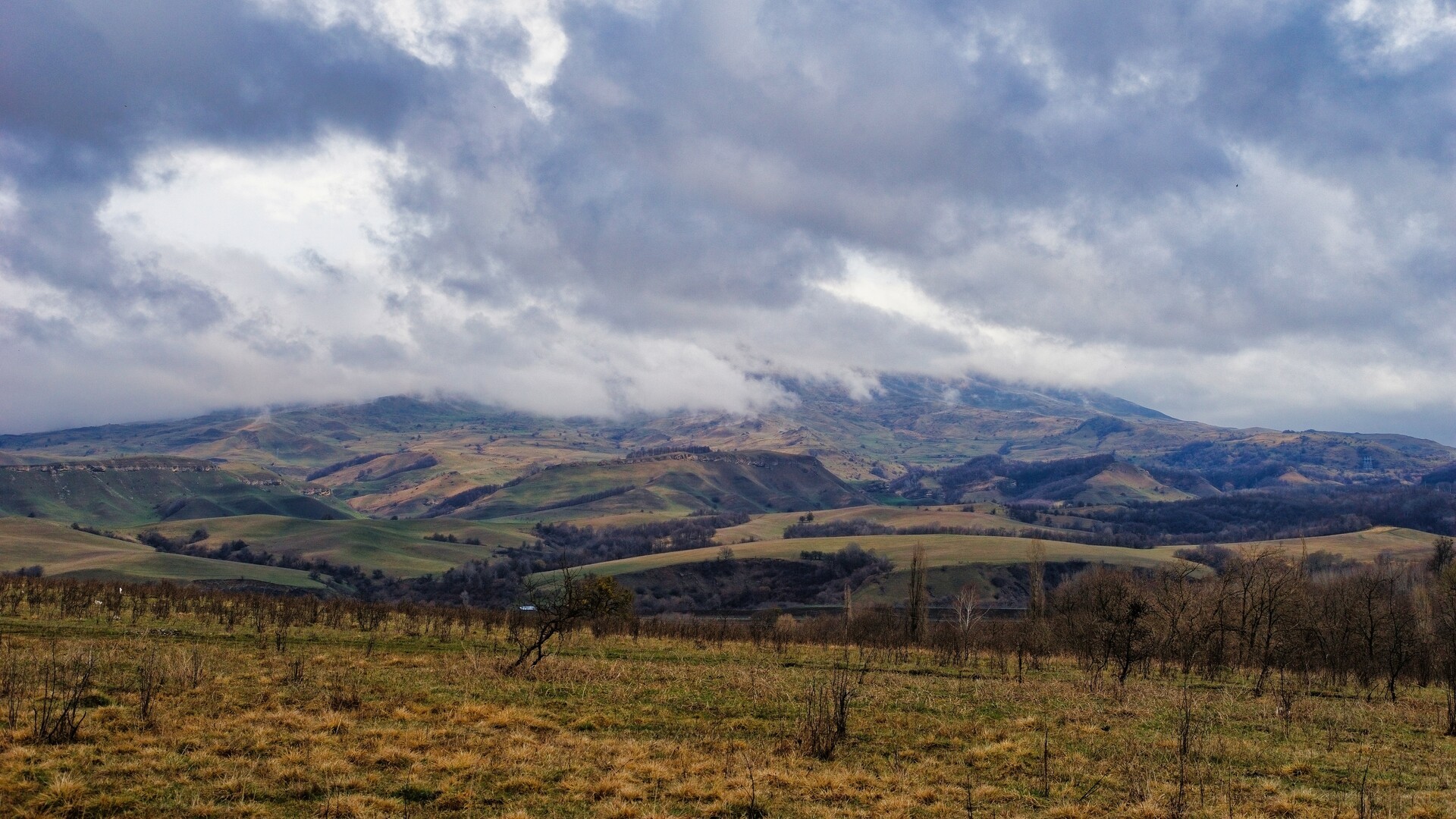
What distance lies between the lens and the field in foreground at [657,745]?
18.0 meters

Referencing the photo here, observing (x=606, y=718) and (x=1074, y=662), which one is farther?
(x=1074, y=662)

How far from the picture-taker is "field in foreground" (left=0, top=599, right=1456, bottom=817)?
17984 mm

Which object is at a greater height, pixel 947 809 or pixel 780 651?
pixel 947 809

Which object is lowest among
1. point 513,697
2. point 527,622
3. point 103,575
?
point 103,575

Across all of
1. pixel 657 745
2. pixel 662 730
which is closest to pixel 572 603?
pixel 662 730

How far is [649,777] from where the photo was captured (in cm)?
1983

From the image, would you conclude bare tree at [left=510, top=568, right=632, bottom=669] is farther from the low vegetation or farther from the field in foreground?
the field in foreground

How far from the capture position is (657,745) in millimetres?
23078

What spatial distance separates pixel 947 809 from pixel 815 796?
2782mm

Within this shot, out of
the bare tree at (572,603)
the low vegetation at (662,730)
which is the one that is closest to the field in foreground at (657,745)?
the low vegetation at (662,730)

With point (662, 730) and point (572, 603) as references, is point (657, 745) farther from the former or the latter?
point (572, 603)

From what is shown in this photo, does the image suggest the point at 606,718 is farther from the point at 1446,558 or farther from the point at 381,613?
the point at 1446,558

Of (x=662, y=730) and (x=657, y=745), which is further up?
(x=657, y=745)

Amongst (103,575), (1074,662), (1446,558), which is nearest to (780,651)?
(1074,662)
